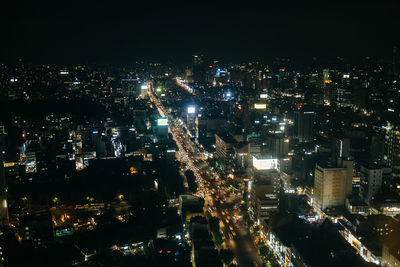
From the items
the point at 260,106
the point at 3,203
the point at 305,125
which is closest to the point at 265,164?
the point at 305,125

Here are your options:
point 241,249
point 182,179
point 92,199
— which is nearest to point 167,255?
point 241,249

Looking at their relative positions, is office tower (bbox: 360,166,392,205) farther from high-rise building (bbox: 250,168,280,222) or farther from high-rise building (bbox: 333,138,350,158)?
high-rise building (bbox: 333,138,350,158)

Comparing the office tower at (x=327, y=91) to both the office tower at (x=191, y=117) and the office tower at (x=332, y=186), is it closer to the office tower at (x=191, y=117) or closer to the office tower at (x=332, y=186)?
the office tower at (x=191, y=117)

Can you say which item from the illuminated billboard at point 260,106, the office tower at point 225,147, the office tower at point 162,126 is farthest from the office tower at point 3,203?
the illuminated billboard at point 260,106

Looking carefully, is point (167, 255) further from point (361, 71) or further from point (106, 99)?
point (361, 71)

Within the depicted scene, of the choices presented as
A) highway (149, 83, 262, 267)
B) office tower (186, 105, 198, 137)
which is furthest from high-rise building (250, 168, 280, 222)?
office tower (186, 105, 198, 137)

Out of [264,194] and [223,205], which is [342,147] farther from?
[223,205]
